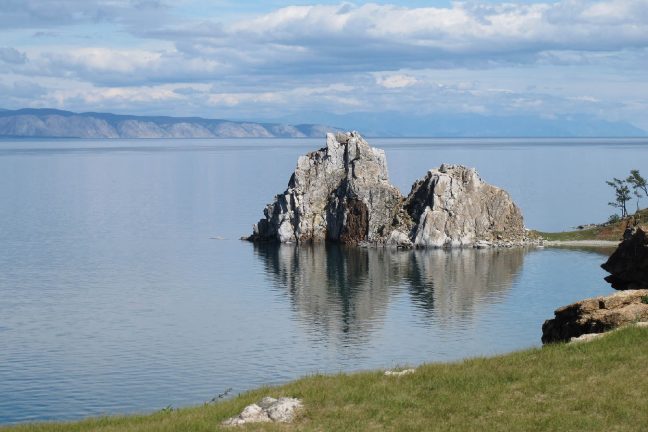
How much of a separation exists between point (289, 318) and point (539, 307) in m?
29.4

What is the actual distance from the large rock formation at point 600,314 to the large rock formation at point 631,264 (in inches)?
430

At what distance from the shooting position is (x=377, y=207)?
165500 mm

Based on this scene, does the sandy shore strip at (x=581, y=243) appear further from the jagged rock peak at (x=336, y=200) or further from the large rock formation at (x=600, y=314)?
the large rock formation at (x=600, y=314)

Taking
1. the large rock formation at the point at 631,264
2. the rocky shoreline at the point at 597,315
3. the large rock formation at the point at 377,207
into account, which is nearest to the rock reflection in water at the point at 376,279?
the large rock formation at the point at 377,207

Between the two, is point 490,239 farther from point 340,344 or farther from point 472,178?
point 340,344

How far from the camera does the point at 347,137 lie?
578ft

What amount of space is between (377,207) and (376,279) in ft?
126

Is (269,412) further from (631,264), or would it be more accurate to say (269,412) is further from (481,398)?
(631,264)

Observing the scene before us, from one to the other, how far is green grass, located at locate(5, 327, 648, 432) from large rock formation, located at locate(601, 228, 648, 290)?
1828cm

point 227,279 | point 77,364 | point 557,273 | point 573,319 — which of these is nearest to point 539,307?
point 557,273

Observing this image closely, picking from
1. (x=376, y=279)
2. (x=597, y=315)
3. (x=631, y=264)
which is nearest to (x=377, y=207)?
(x=376, y=279)

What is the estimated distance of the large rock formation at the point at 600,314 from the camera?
142 feet

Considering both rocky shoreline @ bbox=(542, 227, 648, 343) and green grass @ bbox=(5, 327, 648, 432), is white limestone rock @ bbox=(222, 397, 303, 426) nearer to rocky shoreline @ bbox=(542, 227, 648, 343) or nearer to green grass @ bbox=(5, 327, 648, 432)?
green grass @ bbox=(5, 327, 648, 432)

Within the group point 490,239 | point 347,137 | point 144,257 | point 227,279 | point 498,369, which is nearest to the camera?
point 498,369
